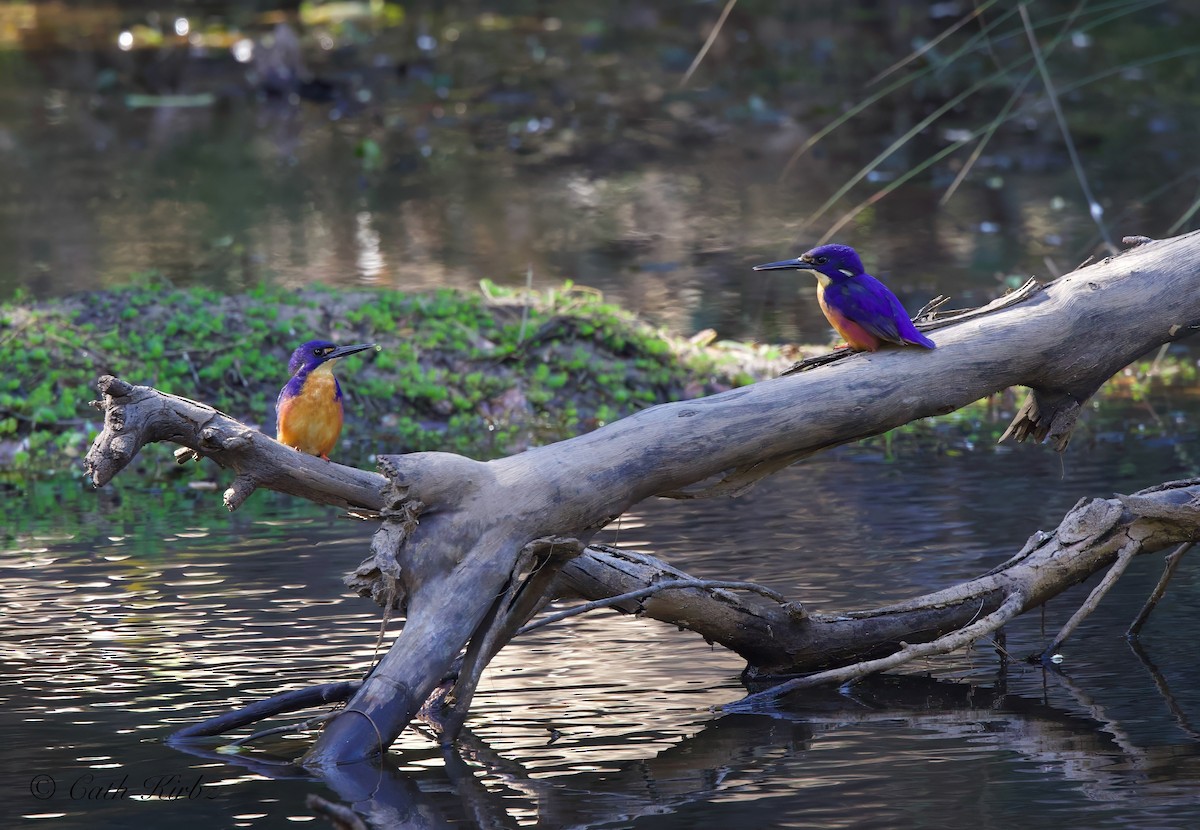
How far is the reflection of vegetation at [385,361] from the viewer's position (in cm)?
840

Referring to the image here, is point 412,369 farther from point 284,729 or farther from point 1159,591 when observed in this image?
point 1159,591

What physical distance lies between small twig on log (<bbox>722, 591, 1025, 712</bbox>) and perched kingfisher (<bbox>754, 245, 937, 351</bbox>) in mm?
806

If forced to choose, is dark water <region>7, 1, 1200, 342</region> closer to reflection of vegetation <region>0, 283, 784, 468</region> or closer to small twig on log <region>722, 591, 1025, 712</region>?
reflection of vegetation <region>0, 283, 784, 468</region>

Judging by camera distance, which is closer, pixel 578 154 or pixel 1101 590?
pixel 1101 590

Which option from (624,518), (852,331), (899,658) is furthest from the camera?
(624,518)

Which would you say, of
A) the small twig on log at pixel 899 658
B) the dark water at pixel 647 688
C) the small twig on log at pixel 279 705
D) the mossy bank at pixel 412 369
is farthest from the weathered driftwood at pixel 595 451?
the mossy bank at pixel 412 369

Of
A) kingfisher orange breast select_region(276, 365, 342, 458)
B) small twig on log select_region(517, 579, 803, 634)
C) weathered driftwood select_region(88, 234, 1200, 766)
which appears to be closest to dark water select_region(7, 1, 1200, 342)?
weathered driftwood select_region(88, 234, 1200, 766)

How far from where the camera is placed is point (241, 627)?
5.94m

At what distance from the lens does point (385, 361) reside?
878 centimetres

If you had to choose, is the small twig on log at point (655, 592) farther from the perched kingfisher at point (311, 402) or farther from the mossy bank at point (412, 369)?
the mossy bank at point (412, 369)

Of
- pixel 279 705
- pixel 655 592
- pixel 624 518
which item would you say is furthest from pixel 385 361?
pixel 279 705

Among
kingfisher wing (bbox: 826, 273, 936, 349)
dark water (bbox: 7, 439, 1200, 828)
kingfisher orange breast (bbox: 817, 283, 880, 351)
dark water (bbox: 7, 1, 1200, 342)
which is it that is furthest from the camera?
dark water (bbox: 7, 1, 1200, 342)

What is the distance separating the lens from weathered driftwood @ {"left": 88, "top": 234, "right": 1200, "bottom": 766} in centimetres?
Answer: 452

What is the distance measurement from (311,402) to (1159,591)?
8.80ft
